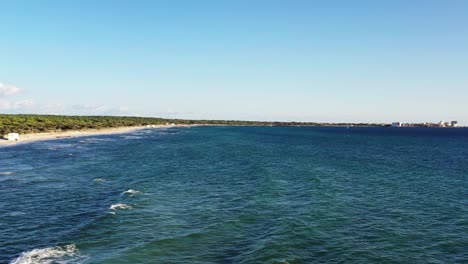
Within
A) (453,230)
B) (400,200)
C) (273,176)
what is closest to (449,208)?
(400,200)

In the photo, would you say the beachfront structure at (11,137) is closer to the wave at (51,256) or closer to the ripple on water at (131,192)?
the ripple on water at (131,192)

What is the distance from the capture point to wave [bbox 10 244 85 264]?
29122 mm

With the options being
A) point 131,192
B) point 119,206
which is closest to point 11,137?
point 131,192

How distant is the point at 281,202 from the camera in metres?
49.6

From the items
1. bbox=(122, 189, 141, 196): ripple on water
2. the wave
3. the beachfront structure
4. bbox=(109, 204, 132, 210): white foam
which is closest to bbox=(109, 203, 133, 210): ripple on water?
bbox=(109, 204, 132, 210): white foam

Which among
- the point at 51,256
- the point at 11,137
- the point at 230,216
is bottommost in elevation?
the point at 51,256

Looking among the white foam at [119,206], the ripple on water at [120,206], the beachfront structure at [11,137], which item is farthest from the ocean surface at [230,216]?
the beachfront structure at [11,137]

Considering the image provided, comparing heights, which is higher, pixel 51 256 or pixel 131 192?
pixel 131 192

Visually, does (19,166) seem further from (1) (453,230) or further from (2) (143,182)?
(1) (453,230)

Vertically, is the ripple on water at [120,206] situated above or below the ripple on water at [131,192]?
below

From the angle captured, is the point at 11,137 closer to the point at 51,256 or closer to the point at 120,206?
the point at 120,206

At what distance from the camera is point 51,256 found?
1187 inches

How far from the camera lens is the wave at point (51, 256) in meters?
29.1

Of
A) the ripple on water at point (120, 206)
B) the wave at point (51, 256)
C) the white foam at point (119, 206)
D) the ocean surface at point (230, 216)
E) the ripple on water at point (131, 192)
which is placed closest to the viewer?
the wave at point (51, 256)
